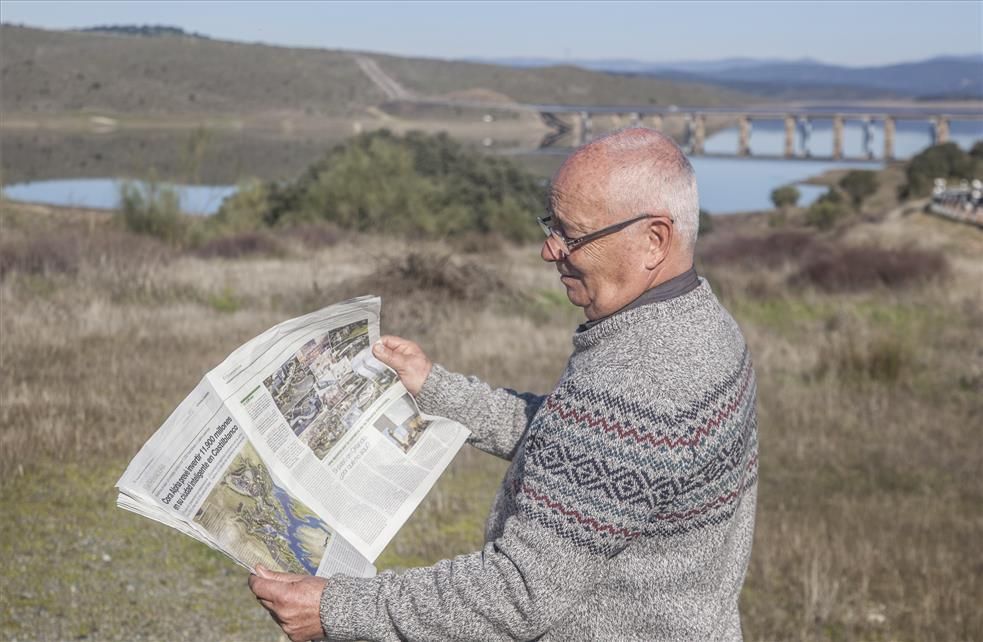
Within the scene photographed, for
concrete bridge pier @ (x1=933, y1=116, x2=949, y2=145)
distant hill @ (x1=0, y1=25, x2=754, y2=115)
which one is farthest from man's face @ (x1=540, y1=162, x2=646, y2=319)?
concrete bridge pier @ (x1=933, y1=116, x2=949, y2=145)

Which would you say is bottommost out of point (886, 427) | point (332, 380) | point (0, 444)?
point (886, 427)

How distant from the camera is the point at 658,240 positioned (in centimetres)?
160

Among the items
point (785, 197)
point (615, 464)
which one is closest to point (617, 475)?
point (615, 464)

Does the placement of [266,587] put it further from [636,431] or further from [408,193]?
[408,193]

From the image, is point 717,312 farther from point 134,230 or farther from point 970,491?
point 134,230

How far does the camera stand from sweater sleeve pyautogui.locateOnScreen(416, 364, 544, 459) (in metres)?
2.04

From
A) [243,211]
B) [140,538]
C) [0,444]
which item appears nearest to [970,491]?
[140,538]

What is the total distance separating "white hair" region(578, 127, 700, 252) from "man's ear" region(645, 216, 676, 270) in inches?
0.5

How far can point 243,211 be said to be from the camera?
22.1 metres

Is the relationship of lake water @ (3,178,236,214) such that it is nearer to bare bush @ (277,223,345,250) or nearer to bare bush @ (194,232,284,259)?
bare bush @ (194,232,284,259)

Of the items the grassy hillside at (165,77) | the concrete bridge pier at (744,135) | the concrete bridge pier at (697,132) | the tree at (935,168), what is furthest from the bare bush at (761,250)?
the concrete bridge pier at (744,135)

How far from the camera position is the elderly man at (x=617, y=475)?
1.45 meters

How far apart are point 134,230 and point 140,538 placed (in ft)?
37.1

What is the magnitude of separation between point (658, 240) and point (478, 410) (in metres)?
0.58
